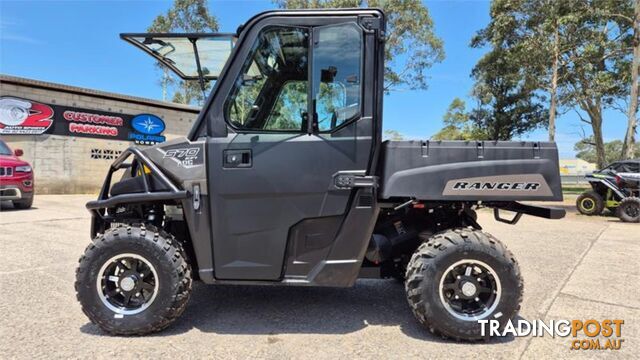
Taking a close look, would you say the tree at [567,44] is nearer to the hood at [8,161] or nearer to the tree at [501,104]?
the tree at [501,104]

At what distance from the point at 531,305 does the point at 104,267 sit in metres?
3.80

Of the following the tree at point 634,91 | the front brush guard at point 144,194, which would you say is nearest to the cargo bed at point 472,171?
the front brush guard at point 144,194

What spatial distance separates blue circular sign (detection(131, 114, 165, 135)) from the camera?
60.3 feet

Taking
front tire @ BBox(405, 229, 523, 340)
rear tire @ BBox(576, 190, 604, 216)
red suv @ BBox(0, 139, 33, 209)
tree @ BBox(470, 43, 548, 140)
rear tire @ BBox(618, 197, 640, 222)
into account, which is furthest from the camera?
tree @ BBox(470, 43, 548, 140)

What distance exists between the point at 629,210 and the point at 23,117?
20055 mm

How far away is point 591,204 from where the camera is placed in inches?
520

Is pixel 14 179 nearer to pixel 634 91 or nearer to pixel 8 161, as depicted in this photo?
pixel 8 161

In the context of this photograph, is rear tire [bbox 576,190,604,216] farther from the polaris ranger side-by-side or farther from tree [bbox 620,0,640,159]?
the polaris ranger side-by-side

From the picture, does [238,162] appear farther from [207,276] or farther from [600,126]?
[600,126]

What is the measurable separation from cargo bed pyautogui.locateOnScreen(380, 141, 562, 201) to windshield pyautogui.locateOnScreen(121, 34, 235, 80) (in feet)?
5.63

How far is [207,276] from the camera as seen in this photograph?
3.21 metres

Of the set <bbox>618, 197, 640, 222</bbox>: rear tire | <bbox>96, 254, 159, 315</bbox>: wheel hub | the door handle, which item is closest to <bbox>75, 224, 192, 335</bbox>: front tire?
<bbox>96, 254, 159, 315</bbox>: wheel hub

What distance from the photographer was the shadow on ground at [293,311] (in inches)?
131

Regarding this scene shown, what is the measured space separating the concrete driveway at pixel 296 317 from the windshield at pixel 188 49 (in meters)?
2.14
